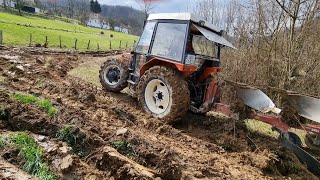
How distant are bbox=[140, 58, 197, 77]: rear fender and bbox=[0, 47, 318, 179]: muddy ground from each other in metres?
0.97

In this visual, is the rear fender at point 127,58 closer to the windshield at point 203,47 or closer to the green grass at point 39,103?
the windshield at point 203,47

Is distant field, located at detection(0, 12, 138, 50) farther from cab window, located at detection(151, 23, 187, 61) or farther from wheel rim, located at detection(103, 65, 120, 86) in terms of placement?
cab window, located at detection(151, 23, 187, 61)

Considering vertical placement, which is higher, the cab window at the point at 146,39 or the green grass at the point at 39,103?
the cab window at the point at 146,39

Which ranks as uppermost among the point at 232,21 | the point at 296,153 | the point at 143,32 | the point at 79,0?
the point at 79,0

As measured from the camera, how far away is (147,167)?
4.26 meters

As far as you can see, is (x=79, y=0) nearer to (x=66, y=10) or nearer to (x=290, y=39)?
(x=66, y=10)

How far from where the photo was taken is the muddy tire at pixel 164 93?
6383 millimetres

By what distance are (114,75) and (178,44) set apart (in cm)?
253

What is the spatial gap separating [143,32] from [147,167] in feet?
13.9

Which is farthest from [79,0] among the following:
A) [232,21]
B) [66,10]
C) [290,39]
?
[290,39]

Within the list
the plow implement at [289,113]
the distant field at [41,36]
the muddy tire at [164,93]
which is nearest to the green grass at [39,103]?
the muddy tire at [164,93]

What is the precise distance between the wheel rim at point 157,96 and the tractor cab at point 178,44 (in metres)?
0.50

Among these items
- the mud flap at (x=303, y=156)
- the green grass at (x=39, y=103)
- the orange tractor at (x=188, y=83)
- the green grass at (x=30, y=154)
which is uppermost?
the orange tractor at (x=188, y=83)

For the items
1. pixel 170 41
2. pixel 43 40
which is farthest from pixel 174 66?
pixel 43 40
